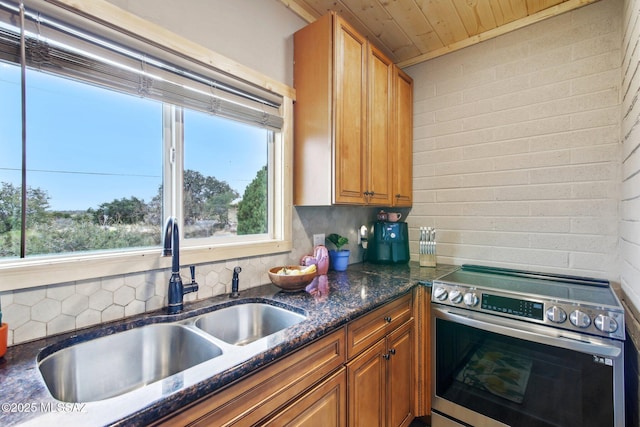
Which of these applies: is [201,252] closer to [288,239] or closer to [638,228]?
[288,239]

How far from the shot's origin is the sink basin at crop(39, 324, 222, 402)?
92 centimetres

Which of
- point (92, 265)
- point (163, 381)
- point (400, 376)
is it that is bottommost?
point (400, 376)

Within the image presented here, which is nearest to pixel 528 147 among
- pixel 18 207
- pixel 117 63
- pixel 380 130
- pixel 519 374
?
pixel 380 130

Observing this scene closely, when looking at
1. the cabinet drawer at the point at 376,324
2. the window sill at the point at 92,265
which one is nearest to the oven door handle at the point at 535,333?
the cabinet drawer at the point at 376,324

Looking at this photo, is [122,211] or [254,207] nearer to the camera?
[122,211]

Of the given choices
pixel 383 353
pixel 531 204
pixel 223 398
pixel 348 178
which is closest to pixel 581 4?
pixel 531 204

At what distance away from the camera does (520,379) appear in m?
1.44

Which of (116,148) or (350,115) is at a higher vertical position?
(350,115)

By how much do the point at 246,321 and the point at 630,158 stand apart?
1997 mm

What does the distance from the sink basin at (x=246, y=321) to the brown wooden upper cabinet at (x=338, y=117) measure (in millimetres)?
682

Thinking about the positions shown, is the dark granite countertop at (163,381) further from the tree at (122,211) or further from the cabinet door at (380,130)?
the cabinet door at (380,130)

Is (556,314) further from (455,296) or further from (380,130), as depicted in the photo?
(380,130)

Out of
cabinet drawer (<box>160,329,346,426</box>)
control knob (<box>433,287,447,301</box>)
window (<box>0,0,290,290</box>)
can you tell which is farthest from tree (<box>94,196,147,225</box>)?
control knob (<box>433,287,447,301</box>)

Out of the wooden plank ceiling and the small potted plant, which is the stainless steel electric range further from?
the wooden plank ceiling
